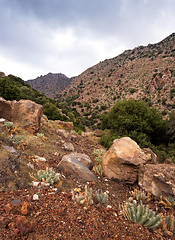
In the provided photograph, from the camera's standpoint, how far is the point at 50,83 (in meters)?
114

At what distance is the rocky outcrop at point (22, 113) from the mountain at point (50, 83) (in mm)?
91921

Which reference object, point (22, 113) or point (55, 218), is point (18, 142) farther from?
point (55, 218)

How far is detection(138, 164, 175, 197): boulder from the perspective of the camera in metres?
3.98

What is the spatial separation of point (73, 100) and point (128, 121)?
49.3 meters

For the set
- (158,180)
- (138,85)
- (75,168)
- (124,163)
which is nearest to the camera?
(158,180)

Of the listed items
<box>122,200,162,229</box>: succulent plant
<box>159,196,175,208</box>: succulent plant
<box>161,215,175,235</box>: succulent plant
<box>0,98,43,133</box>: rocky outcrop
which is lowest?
Answer: <box>159,196,175,208</box>: succulent plant

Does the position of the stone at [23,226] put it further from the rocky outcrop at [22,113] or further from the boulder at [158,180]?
the rocky outcrop at [22,113]

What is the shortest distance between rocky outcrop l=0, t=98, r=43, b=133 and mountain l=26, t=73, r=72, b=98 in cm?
9192

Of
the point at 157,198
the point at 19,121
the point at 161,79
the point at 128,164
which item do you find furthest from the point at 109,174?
the point at 161,79

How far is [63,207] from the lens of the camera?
108 inches

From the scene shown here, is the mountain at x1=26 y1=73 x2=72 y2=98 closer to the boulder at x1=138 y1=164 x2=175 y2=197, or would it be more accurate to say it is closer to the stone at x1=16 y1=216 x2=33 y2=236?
the boulder at x1=138 y1=164 x2=175 y2=197

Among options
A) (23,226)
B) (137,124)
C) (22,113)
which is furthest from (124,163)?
(137,124)

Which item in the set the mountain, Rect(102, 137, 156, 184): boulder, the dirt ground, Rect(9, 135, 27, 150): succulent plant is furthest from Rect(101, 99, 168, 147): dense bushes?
the mountain

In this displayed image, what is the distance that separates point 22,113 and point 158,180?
7.74 meters
